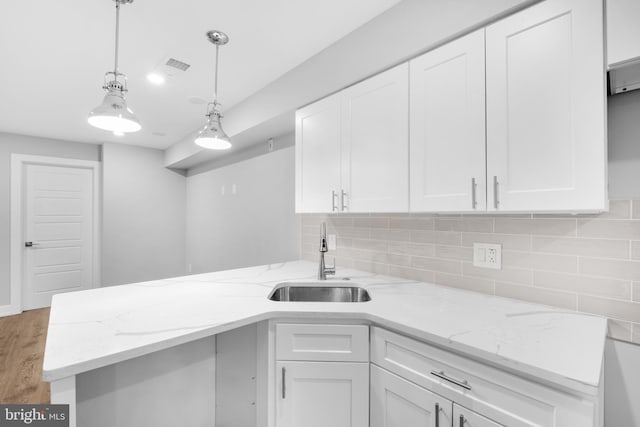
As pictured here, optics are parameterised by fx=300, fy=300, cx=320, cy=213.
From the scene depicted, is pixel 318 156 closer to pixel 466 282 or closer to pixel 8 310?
pixel 466 282

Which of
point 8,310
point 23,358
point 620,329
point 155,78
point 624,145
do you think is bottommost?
point 23,358

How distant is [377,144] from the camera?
1604 millimetres

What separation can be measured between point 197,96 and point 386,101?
1.92m

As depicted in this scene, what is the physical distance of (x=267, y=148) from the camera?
319cm

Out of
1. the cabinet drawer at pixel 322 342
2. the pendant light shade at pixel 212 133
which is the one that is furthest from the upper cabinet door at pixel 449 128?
the pendant light shade at pixel 212 133

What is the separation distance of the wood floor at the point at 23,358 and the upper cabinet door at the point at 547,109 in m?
3.28

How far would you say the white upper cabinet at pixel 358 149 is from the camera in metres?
1.51

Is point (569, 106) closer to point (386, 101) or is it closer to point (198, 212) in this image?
point (386, 101)

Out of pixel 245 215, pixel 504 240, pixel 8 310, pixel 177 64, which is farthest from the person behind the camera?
pixel 8 310

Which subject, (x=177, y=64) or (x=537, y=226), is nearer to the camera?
(x=537, y=226)

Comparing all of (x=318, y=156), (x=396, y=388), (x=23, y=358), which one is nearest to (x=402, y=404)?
(x=396, y=388)

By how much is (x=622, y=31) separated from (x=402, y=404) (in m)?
1.41

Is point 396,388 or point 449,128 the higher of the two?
point 449,128

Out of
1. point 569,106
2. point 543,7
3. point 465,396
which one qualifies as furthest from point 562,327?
point 543,7
